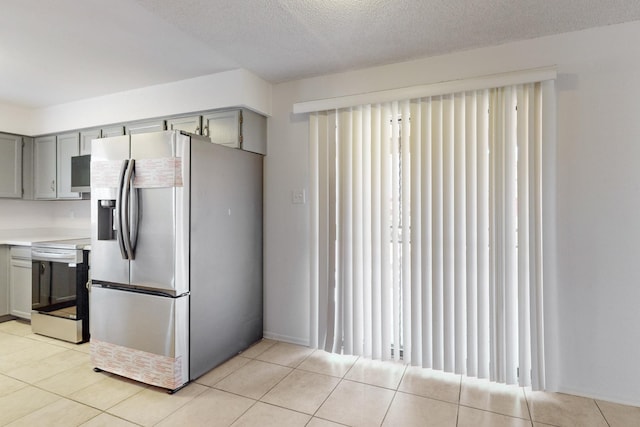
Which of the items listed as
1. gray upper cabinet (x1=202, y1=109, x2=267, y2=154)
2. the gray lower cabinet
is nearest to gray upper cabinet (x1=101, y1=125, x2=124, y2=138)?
gray upper cabinet (x1=202, y1=109, x2=267, y2=154)

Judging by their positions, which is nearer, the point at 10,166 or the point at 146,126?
the point at 146,126

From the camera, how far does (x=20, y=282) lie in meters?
3.66

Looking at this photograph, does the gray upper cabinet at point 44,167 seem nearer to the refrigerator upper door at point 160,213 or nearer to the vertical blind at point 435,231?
the refrigerator upper door at point 160,213

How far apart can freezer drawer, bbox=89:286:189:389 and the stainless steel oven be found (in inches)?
28.0

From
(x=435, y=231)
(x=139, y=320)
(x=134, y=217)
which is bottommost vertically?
(x=139, y=320)

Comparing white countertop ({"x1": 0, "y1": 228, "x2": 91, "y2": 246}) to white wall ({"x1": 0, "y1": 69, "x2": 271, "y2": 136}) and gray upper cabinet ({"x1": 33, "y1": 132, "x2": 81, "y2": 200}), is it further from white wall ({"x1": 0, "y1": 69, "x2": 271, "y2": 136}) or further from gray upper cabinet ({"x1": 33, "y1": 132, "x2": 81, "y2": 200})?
white wall ({"x1": 0, "y1": 69, "x2": 271, "y2": 136})

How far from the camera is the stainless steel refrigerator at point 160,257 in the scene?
236 centimetres

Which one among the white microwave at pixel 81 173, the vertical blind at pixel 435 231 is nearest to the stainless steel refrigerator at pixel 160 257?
the vertical blind at pixel 435 231

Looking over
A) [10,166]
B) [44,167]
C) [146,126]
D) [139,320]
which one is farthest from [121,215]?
[10,166]

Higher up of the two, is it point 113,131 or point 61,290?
point 113,131

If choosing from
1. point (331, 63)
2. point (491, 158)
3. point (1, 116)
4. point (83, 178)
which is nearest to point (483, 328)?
point (491, 158)

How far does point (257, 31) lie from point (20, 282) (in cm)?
365

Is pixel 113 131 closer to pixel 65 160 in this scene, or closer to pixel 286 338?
pixel 65 160

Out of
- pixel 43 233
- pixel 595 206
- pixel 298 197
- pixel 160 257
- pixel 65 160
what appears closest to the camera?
pixel 595 206
